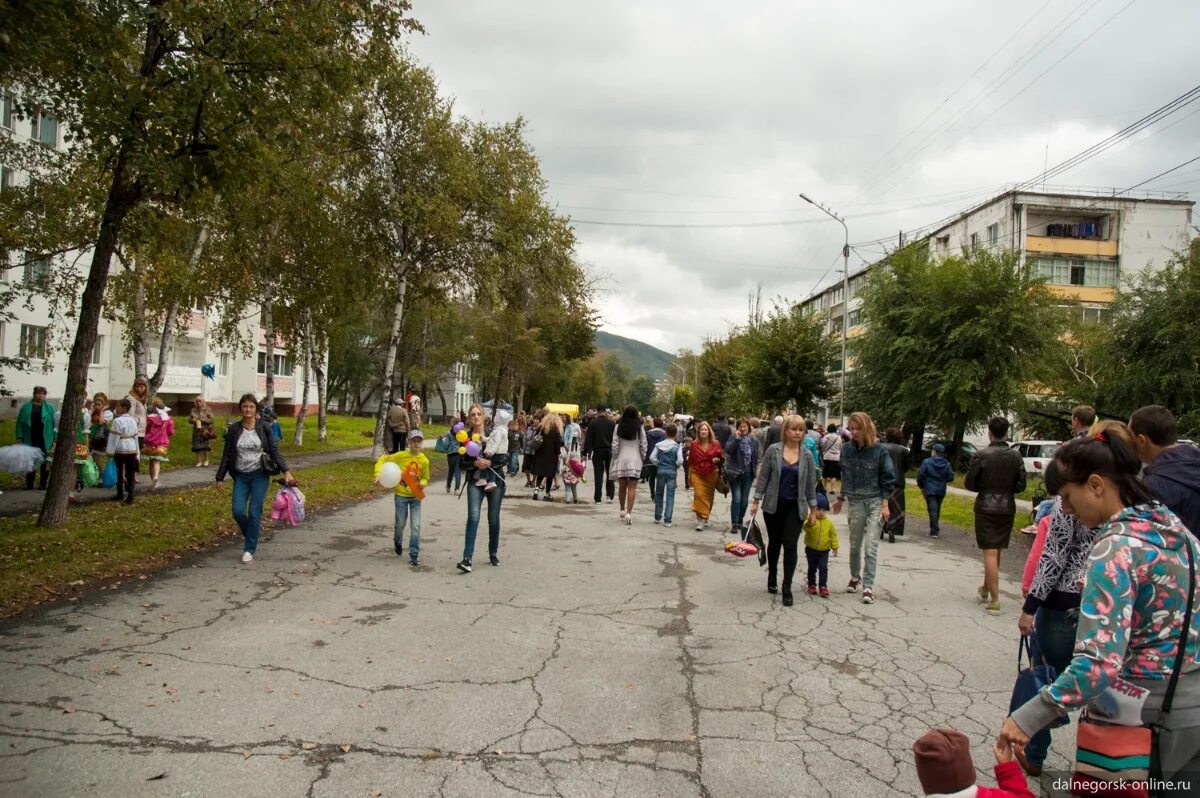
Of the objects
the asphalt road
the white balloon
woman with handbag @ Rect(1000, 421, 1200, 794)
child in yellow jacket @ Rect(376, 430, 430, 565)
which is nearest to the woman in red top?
the asphalt road

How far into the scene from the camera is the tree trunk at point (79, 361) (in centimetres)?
995

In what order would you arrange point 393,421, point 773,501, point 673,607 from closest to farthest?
point 673,607
point 773,501
point 393,421

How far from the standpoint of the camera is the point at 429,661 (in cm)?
548

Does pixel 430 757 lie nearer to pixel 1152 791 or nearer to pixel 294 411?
pixel 1152 791

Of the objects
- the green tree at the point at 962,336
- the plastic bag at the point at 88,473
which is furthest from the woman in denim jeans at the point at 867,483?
the green tree at the point at 962,336

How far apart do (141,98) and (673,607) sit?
7774mm

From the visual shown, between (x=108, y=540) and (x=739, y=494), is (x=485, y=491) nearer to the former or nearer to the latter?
(x=108, y=540)

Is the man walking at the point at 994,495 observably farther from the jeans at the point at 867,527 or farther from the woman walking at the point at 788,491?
the woman walking at the point at 788,491

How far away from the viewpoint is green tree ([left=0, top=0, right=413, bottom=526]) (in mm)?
8594

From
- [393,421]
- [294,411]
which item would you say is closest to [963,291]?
[393,421]

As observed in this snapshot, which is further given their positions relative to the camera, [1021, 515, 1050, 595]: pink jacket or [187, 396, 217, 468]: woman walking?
[187, 396, 217, 468]: woman walking

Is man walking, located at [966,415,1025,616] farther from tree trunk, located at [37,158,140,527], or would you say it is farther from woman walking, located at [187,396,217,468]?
woman walking, located at [187,396,217,468]

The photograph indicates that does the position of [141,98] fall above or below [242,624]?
above

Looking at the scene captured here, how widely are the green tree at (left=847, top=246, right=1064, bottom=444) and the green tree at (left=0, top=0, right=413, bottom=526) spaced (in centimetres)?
2552
